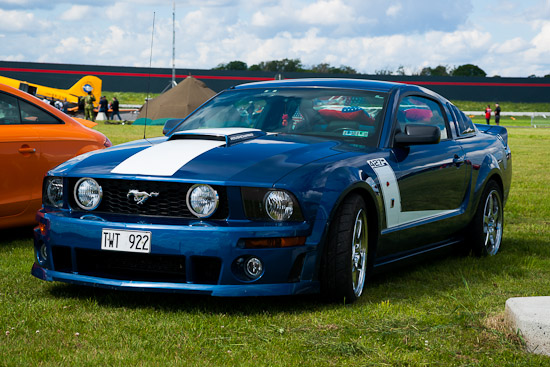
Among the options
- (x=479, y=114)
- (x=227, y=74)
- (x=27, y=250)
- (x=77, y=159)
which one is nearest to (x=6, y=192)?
(x=27, y=250)

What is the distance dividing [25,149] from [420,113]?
10.1 ft

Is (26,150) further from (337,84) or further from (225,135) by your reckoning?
(337,84)

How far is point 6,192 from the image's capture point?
6.34 meters

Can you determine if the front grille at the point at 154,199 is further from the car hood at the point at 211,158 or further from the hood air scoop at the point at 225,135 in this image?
the hood air scoop at the point at 225,135

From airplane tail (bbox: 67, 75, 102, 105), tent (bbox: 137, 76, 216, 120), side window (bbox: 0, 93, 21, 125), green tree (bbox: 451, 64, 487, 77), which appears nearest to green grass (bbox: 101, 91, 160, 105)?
airplane tail (bbox: 67, 75, 102, 105)

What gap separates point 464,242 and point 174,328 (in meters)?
3.20

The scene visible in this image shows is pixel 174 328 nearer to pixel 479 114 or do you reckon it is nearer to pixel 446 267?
pixel 446 267

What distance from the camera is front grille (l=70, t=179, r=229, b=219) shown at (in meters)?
4.16

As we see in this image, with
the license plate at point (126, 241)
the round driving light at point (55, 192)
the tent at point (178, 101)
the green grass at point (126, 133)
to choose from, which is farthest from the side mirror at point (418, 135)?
the tent at point (178, 101)

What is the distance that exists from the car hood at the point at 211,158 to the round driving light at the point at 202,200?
52 millimetres

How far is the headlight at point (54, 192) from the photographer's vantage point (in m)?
4.55

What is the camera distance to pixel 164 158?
14.3 feet

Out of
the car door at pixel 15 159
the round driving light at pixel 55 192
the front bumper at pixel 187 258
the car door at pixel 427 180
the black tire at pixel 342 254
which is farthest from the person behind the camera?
the car door at pixel 15 159

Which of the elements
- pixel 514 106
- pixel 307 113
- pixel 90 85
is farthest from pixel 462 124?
pixel 514 106
